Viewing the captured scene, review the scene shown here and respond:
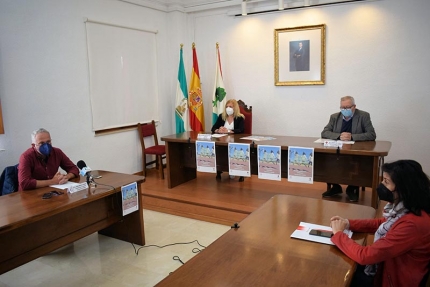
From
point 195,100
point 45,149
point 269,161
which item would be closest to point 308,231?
point 269,161

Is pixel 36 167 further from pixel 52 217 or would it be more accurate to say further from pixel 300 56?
pixel 300 56

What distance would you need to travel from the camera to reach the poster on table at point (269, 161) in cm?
346

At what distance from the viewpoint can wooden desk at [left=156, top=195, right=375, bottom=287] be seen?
4.29 feet

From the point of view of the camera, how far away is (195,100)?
5.58 m

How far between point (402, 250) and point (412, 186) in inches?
10.4

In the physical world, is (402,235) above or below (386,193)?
below

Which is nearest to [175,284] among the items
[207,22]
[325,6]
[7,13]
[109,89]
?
[7,13]

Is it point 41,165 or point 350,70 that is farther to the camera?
point 350,70

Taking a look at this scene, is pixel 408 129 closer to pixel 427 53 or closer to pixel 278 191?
pixel 427 53

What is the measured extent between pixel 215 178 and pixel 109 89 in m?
1.87

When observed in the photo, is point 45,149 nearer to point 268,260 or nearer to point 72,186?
point 72,186

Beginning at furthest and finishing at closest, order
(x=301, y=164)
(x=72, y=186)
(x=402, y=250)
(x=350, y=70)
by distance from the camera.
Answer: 1. (x=350, y=70)
2. (x=301, y=164)
3. (x=72, y=186)
4. (x=402, y=250)

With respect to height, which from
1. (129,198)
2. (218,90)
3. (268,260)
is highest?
(218,90)

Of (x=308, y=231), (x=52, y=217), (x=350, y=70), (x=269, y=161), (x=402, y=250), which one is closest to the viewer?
(x=402, y=250)
